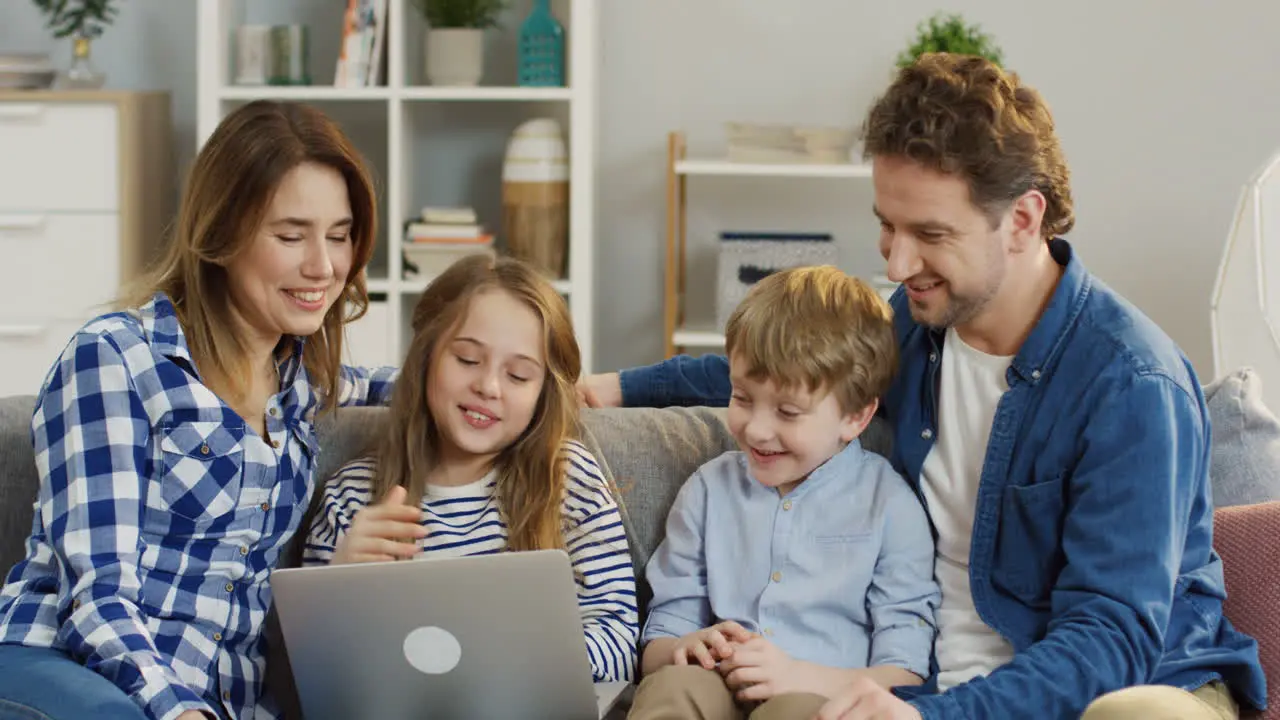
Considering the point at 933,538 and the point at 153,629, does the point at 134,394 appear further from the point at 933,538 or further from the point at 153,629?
the point at 933,538

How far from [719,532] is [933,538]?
0.26 metres

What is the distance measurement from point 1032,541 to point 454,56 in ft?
8.00

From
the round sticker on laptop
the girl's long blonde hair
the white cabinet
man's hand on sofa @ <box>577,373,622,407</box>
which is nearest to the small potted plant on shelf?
the white cabinet

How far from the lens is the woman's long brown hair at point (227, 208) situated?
65.6 inches

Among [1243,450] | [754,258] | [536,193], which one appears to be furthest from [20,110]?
[1243,450]

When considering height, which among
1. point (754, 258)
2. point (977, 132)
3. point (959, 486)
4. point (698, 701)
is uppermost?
point (977, 132)

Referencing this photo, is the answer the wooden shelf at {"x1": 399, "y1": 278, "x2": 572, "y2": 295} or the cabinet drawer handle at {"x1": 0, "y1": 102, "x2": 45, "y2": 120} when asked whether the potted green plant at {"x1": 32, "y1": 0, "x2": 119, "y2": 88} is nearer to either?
the cabinet drawer handle at {"x1": 0, "y1": 102, "x2": 45, "y2": 120}

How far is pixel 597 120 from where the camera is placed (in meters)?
3.86

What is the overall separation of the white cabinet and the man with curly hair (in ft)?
7.88

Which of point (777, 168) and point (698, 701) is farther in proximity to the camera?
point (777, 168)

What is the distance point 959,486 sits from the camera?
66.8 inches

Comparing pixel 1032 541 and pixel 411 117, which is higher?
pixel 411 117

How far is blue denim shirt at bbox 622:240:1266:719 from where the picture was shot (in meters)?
1.46

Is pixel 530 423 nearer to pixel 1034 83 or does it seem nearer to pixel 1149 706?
pixel 1149 706
